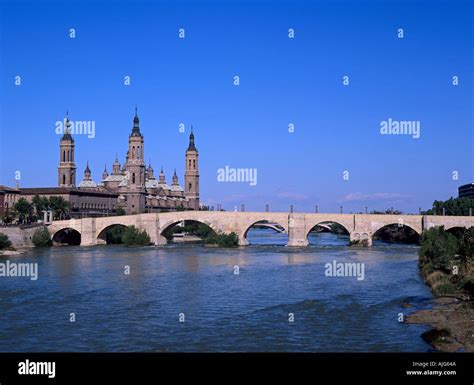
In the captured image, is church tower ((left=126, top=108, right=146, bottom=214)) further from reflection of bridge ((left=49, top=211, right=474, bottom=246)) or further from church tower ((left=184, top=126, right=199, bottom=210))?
reflection of bridge ((left=49, top=211, right=474, bottom=246))

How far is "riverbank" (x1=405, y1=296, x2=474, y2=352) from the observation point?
12531 mm

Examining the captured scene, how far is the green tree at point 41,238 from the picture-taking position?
154 ft

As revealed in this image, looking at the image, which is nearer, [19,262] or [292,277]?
[292,277]

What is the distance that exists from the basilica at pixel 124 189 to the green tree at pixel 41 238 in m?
16.5

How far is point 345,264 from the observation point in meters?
30.9

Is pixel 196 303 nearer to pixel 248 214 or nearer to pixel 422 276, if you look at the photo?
pixel 422 276

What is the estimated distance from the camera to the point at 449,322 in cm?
1466

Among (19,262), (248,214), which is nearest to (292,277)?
(19,262)

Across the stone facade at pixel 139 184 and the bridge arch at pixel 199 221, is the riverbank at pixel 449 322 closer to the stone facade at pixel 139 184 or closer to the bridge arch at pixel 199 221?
the bridge arch at pixel 199 221

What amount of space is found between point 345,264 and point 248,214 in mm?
16930

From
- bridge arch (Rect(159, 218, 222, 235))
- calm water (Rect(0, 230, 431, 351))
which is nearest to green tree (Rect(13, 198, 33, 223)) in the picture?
bridge arch (Rect(159, 218, 222, 235))
